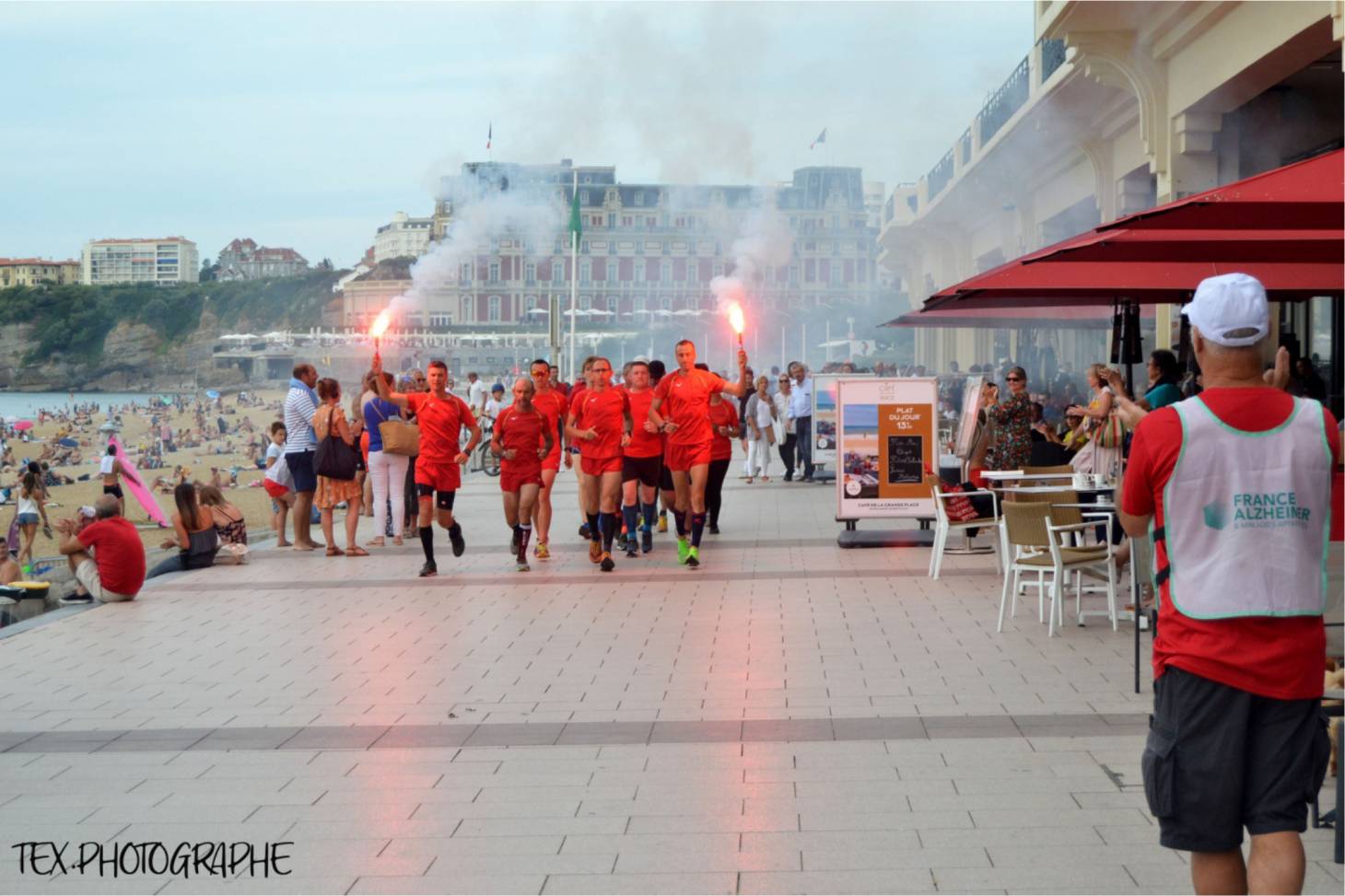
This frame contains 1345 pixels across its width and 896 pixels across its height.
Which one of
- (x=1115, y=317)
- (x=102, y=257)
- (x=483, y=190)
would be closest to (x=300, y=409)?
(x=1115, y=317)

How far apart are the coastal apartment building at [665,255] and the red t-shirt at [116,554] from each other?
96.5 meters

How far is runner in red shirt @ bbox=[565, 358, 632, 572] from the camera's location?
12.5 meters

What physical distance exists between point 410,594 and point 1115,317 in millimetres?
5778

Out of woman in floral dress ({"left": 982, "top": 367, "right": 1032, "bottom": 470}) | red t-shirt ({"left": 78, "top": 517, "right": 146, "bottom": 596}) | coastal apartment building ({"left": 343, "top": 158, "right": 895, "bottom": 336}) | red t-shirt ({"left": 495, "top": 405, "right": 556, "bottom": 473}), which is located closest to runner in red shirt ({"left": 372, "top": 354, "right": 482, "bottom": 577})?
red t-shirt ({"left": 495, "top": 405, "right": 556, "bottom": 473})

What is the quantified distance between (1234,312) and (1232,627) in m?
0.71

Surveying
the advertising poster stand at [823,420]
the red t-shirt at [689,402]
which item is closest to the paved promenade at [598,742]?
the red t-shirt at [689,402]

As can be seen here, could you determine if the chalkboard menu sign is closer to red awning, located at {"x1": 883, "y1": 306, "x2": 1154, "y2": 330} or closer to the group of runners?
red awning, located at {"x1": 883, "y1": 306, "x2": 1154, "y2": 330}

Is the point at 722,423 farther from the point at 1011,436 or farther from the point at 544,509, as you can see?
the point at 1011,436

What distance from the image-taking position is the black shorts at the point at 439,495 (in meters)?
12.3

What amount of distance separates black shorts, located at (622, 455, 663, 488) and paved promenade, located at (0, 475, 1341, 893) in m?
1.85

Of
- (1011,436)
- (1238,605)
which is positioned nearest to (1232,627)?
(1238,605)

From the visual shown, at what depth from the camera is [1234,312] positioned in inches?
139

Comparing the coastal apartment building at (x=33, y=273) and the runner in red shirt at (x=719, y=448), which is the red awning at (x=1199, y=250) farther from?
the coastal apartment building at (x=33, y=273)

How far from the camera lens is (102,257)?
573ft
